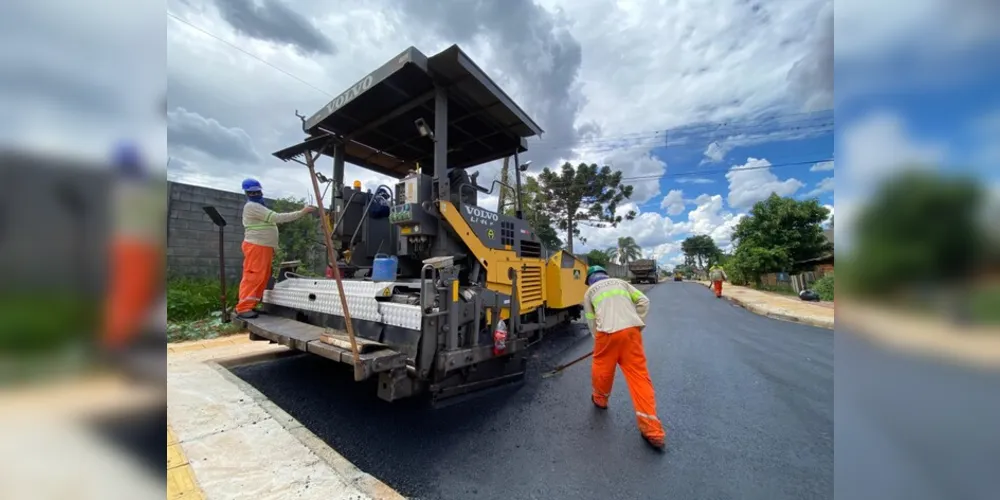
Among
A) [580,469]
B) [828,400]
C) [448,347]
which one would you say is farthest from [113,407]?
[828,400]

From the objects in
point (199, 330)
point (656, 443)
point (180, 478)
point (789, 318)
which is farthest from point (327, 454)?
point (789, 318)

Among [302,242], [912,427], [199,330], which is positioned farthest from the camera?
[302,242]

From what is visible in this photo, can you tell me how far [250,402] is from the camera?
293 cm

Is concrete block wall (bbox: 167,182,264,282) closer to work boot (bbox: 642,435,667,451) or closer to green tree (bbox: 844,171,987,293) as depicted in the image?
work boot (bbox: 642,435,667,451)

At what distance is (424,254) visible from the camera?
13.0ft

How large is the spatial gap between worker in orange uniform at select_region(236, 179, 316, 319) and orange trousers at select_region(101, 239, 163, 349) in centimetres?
357

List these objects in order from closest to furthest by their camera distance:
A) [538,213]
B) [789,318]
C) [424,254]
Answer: [424,254] < [789,318] < [538,213]

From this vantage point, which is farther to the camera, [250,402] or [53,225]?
[250,402]

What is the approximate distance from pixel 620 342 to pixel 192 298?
7.30 metres

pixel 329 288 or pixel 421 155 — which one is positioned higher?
pixel 421 155

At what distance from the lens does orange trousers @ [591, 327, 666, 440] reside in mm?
2805

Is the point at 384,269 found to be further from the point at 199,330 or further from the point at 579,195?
the point at 579,195

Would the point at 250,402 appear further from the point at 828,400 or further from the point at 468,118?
the point at 828,400

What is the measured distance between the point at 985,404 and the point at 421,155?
566cm
